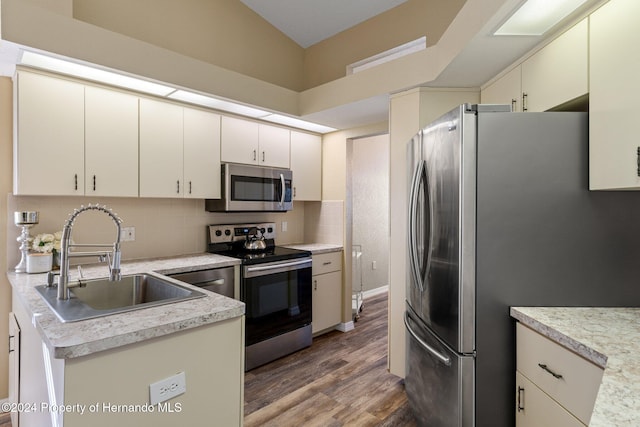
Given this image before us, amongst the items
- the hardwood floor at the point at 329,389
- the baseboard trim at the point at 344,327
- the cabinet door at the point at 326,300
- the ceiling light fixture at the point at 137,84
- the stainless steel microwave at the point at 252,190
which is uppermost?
the ceiling light fixture at the point at 137,84

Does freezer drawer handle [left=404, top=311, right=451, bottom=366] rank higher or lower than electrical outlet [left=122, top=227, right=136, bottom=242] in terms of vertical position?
lower

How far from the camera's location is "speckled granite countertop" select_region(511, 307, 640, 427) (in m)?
0.74

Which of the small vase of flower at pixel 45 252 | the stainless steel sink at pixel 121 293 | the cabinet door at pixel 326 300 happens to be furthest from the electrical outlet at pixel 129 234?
the cabinet door at pixel 326 300

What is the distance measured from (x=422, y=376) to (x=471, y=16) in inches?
77.3

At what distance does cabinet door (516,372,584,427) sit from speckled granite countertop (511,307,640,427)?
237 millimetres

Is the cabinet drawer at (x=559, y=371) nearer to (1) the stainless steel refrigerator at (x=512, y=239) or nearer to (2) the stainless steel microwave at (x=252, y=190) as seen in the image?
(1) the stainless steel refrigerator at (x=512, y=239)

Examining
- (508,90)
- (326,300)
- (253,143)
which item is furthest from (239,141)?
(508,90)

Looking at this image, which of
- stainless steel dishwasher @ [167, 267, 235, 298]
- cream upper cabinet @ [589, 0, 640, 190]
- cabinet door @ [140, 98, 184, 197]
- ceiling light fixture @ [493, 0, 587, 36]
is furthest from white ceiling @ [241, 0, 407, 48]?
stainless steel dishwasher @ [167, 267, 235, 298]

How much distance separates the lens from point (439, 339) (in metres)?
1.77

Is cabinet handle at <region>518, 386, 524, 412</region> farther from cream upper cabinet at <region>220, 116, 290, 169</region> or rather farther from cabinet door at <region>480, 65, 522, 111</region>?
cream upper cabinet at <region>220, 116, 290, 169</region>

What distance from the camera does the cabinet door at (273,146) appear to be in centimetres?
331

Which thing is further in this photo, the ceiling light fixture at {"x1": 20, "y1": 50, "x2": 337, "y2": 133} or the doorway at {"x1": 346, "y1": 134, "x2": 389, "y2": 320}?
the doorway at {"x1": 346, "y1": 134, "x2": 389, "y2": 320}

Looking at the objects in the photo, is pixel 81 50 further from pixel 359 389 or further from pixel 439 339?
pixel 359 389

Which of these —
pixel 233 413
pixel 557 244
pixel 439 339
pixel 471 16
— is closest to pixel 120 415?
pixel 233 413
